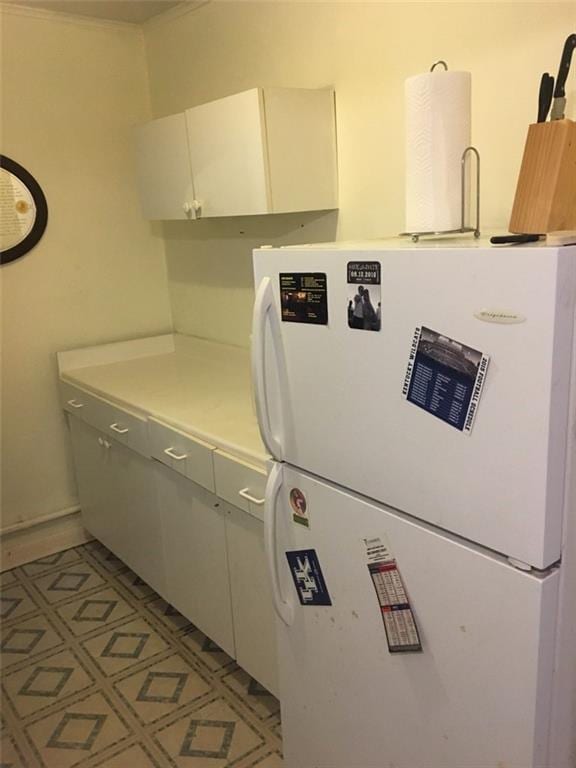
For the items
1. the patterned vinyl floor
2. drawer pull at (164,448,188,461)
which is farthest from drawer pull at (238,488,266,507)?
the patterned vinyl floor

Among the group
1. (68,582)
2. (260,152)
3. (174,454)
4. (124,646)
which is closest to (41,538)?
(68,582)

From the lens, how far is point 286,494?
1.60 metres


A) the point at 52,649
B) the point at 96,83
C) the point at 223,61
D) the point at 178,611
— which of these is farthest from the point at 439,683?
the point at 96,83

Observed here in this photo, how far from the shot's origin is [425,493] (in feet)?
4.00

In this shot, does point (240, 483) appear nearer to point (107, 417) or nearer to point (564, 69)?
point (107, 417)

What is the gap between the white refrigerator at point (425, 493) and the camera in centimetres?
104

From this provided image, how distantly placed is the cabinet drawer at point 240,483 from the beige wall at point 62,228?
5.12 ft

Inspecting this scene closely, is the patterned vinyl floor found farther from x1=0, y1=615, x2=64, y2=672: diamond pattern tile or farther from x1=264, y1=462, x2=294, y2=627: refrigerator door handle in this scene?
x1=264, y1=462, x2=294, y2=627: refrigerator door handle

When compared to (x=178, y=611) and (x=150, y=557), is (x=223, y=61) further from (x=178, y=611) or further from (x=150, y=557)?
(x=178, y=611)

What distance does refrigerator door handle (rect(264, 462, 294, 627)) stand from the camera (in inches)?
62.6

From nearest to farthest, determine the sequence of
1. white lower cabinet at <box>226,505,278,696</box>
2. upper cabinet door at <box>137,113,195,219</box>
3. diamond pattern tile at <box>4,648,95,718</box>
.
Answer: white lower cabinet at <box>226,505,278,696</box> < diamond pattern tile at <box>4,648,95,718</box> < upper cabinet door at <box>137,113,195,219</box>

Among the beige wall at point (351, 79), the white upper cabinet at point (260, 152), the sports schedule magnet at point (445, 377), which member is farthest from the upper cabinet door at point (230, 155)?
the sports schedule magnet at point (445, 377)

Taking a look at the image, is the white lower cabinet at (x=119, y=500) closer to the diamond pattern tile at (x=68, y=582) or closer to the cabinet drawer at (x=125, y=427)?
the cabinet drawer at (x=125, y=427)

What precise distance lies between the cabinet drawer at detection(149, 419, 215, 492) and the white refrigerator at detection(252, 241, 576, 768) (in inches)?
18.9
